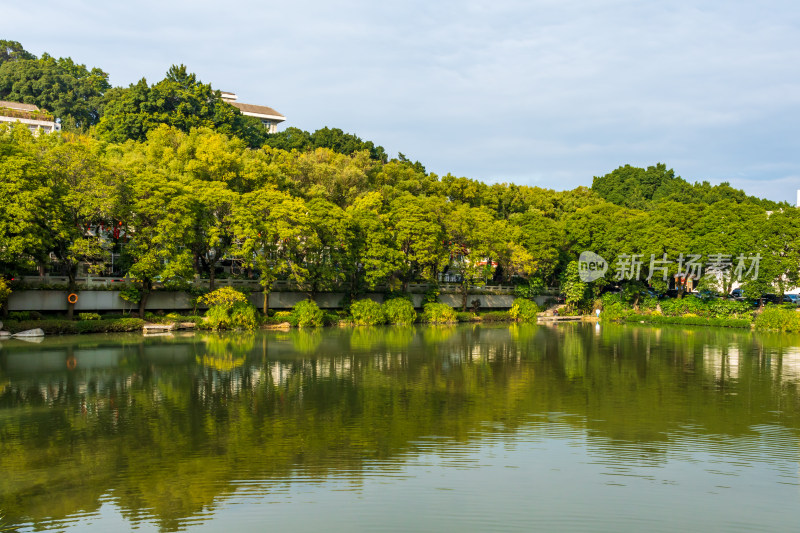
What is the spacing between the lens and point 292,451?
12531mm

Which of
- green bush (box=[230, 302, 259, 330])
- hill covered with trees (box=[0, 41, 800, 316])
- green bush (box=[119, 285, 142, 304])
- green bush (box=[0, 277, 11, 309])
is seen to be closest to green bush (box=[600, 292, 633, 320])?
hill covered with trees (box=[0, 41, 800, 316])

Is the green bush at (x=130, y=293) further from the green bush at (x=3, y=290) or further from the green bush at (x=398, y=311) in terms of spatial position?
the green bush at (x=398, y=311)

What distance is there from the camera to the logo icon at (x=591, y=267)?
6091cm

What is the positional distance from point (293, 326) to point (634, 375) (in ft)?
85.2

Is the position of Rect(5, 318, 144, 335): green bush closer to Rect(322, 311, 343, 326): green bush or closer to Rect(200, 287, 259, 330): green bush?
Rect(200, 287, 259, 330): green bush

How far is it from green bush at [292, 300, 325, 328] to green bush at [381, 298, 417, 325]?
6.03 metres

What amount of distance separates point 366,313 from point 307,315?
17.3 feet

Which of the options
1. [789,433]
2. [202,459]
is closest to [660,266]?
[789,433]

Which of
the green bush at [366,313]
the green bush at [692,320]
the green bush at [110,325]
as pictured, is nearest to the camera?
the green bush at [110,325]

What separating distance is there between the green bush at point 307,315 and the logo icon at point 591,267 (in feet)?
91.7

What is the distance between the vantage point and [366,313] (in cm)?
4759

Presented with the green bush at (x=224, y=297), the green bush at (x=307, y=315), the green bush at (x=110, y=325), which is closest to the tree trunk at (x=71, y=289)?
the green bush at (x=110, y=325)

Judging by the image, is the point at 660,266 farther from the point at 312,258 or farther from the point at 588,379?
the point at 588,379

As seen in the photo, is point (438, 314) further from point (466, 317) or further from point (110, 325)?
point (110, 325)
